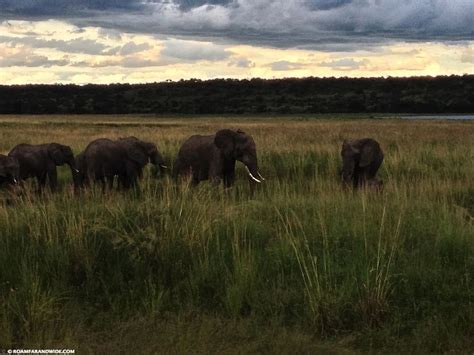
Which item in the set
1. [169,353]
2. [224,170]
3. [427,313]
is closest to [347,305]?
[427,313]

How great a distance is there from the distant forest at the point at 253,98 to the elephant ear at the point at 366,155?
8732 centimetres

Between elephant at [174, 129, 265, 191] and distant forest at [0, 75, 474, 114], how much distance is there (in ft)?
284

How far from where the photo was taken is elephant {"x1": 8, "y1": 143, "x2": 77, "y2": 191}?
14.9 metres

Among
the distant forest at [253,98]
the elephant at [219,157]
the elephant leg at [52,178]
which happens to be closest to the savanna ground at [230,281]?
the elephant at [219,157]

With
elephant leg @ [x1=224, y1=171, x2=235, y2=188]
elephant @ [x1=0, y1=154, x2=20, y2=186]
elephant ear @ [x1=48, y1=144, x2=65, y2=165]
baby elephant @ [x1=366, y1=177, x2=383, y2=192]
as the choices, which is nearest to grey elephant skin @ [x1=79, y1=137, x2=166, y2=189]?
elephant ear @ [x1=48, y1=144, x2=65, y2=165]

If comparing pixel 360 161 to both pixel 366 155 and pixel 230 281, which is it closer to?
pixel 366 155

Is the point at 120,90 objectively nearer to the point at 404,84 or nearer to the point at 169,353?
the point at 404,84

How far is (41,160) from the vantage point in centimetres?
1511

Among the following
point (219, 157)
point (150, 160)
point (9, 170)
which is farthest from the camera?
point (150, 160)

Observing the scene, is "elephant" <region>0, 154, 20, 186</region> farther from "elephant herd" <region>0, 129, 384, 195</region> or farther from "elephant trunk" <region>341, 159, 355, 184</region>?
"elephant trunk" <region>341, 159, 355, 184</region>

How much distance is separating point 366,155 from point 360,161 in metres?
0.21

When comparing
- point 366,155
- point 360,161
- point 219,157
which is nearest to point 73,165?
point 219,157

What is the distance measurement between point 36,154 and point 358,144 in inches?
289

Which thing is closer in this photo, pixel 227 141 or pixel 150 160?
pixel 227 141
